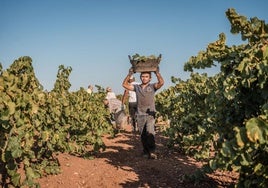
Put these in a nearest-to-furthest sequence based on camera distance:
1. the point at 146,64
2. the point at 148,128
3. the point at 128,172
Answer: the point at 128,172, the point at 146,64, the point at 148,128

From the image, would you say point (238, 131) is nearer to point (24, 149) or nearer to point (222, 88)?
point (222, 88)

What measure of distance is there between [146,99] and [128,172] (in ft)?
5.66

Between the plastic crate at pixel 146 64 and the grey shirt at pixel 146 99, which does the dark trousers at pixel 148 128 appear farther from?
the plastic crate at pixel 146 64

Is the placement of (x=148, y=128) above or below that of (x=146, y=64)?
below

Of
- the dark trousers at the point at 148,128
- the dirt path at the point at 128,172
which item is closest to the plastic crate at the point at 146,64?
the dark trousers at the point at 148,128

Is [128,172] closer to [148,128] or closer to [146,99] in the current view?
[148,128]

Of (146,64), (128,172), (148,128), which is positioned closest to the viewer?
(128,172)

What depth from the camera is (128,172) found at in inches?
241

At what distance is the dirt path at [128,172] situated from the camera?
18.1 feet

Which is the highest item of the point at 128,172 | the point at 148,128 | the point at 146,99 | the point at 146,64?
the point at 146,64

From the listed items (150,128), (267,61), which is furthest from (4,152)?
(150,128)

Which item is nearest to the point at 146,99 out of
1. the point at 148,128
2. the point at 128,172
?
the point at 148,128

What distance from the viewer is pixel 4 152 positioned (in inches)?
163

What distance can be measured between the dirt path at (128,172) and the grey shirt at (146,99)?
1034 millimetres
